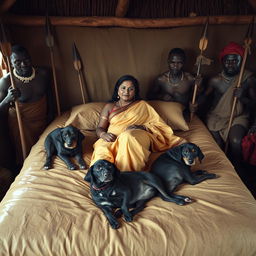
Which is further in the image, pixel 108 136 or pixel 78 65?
pixel 78 65

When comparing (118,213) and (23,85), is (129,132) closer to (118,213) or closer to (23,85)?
(118,213)

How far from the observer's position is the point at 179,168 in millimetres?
1748

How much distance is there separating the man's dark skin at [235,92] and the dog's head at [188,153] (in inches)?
38.1

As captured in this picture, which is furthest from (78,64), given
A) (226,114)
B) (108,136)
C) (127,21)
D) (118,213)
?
(118,213)

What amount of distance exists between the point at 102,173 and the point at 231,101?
1.81 meters

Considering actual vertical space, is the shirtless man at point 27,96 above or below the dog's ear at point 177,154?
above

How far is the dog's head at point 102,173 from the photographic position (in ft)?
4.88

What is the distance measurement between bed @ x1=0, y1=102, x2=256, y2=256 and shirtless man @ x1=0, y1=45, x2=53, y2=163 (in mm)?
872

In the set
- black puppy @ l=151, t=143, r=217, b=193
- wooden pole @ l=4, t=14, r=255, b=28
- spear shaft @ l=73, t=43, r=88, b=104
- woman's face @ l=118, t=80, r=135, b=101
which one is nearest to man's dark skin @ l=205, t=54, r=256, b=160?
wooden pole @ l=4, t=14, r=255, b=28

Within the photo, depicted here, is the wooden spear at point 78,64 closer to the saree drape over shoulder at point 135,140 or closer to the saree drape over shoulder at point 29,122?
the saree drape over shoulder at point 29,122

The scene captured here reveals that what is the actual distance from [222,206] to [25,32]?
2.57m

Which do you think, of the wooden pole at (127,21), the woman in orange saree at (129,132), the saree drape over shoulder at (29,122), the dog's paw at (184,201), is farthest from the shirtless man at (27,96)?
the dog's paw at (184,201)

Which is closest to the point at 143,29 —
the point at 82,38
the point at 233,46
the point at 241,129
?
the point at 82,38

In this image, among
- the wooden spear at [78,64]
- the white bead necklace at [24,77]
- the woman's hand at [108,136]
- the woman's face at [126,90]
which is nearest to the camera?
the woman's hand at [108,136]
